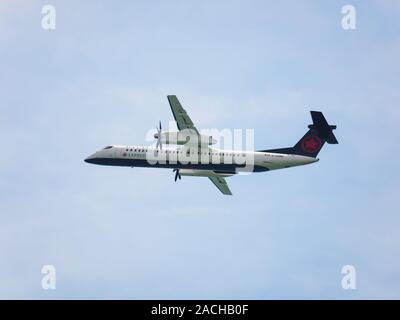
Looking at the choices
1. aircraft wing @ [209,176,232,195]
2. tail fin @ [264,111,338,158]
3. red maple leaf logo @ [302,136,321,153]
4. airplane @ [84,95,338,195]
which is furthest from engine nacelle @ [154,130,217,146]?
red maple leaf logo @ [302,136,321,153]

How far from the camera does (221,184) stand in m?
67.8

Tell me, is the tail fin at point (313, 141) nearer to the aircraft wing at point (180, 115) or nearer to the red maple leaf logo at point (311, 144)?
the red maple leaf logo at point (311, 144)

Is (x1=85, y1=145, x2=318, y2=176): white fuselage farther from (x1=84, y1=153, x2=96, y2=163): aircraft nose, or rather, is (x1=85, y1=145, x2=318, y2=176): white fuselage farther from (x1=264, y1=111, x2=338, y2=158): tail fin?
(x1=84, y1=153, x2=96, y2=163): aircraft nose

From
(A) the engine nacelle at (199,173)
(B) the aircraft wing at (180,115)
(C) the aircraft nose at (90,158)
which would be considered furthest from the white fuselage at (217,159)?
(C) the aircraft nose at (90,158)

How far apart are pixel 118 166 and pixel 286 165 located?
550 inches

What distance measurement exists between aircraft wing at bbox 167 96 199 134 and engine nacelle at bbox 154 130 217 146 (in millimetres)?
426

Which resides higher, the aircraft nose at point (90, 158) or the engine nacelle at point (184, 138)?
the engine nacelle at point (184, 138)

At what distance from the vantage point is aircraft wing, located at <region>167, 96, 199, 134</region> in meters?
59.9

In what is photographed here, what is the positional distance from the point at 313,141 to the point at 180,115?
10987mm

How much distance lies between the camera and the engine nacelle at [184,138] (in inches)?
2395

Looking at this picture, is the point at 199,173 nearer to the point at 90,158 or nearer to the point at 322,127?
the point at 90,158

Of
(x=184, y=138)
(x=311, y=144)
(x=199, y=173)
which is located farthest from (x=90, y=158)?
(x=311, y=144)
